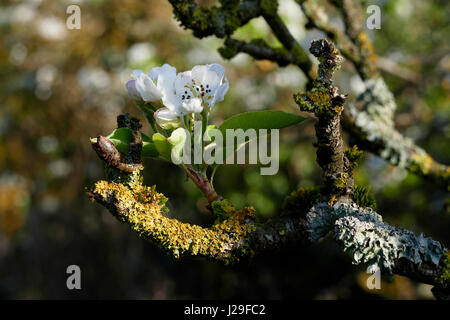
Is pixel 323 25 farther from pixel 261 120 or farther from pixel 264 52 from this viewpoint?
pixel 261 120

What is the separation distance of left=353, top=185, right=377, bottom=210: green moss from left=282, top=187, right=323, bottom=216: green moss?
0.31ft

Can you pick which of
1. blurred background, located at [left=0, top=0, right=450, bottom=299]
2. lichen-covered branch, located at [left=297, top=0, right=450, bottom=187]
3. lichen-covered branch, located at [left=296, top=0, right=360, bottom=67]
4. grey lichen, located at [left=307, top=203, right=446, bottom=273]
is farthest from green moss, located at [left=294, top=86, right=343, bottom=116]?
blurred background, located at [left=0, top=0, right=450, bottom=299]

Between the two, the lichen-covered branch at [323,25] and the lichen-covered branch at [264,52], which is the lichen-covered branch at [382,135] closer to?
the lichen-covered branch at [323,25]

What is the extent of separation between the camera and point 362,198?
1.04m

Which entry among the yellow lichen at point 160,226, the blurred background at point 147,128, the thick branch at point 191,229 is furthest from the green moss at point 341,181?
the blurred background at point 147,128

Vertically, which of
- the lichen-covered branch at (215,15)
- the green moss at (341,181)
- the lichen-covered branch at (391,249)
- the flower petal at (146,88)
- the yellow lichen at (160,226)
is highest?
the lichen-covered branch at (215,15)

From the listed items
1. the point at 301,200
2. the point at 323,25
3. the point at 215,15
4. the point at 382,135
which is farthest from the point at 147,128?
the point at 301,200

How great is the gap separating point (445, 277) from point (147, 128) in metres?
3.25

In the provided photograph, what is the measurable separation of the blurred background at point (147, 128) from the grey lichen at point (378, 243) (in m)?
1.77

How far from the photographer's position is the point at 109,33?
3.73 m

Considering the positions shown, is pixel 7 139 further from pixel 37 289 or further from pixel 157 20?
pixel 157 20

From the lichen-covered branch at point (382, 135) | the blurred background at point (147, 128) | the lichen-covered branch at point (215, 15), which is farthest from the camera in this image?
the blurred background at point (147, 128)

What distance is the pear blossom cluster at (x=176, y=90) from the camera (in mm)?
948

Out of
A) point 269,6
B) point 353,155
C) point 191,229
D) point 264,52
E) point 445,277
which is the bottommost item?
point 445,277
